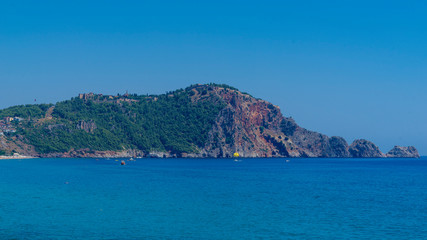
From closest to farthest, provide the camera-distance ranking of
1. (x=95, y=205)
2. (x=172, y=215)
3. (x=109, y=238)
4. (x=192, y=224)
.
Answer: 1. (x=109, y=238)
2. (x=192, y=224)
3. (x=172, y=215)
4. (x=95, y=205)

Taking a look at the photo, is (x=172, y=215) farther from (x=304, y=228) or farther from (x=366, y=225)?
(x=366, y=225)

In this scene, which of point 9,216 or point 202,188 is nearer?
point 9,216

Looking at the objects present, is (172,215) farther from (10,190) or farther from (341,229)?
(10,190)

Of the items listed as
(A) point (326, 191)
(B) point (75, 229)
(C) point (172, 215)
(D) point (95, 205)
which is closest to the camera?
(B) point (75, 229)

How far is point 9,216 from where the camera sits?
47.7 meters

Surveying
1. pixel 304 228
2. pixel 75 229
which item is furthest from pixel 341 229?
pixel 75 229

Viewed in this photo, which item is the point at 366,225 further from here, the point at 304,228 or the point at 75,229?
the point at 75,229

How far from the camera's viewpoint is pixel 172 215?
50.1m

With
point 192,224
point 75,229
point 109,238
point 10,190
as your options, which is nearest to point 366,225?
point 192,224

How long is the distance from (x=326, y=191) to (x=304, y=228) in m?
36.8

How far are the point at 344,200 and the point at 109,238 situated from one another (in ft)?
132

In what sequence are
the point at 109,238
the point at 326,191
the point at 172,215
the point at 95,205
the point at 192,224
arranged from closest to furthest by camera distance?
the point at 109,238
the point at 192,224
the point at 172,215
the point at 95,205
the point at 326,191

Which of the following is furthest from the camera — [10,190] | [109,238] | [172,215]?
[10,190]

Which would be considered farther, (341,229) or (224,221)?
(224,221)
